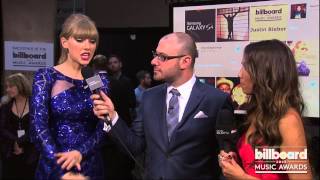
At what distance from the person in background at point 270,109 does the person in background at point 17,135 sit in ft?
10.7

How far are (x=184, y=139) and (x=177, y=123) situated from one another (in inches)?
3.8

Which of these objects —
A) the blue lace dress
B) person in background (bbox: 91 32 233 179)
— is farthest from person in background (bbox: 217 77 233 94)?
the blue lace dress

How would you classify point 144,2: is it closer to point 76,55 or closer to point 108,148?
point 108,148

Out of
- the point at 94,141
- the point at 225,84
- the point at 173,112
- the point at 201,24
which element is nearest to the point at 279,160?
the point at 173,112

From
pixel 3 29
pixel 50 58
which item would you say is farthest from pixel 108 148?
pixel 3 29

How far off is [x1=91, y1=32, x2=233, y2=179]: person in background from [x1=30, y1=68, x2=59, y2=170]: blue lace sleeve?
33 cm

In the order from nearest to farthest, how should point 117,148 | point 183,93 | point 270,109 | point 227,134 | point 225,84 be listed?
point 270,109 → point 227,134 → point 183,93 → point 225,84 → point 117,148

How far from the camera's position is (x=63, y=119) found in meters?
2.71

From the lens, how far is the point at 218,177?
2.72 meters

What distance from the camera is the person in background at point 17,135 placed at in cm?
514

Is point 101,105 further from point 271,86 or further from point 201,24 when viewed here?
point 201,24

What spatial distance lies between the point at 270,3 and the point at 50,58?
12.1 feet

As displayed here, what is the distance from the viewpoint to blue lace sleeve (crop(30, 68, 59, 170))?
8.41 ft

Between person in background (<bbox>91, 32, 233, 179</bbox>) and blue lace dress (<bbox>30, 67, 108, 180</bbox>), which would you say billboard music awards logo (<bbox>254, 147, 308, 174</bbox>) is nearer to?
person in background (<bbox>91, 32, 233, 179</bbox>)
